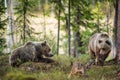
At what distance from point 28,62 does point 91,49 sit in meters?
3.13

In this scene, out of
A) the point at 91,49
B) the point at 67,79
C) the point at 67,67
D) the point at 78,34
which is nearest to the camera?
the point at 67,79

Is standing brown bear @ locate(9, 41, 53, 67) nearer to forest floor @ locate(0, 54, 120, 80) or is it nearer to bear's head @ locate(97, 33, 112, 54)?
forest floor @ locate(0, 54, 120, 80)

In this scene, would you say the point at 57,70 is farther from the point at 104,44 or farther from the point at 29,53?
the point at 104,44

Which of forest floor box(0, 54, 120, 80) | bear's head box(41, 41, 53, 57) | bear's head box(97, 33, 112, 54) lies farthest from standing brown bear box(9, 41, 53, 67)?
bear's head box(97, 33, 112, 54)

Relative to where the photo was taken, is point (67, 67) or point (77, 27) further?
point (77, 27)

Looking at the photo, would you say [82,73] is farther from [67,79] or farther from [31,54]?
[31,54]

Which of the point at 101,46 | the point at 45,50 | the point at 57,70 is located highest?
the point at 101,46

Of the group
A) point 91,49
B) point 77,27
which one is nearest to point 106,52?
point 91,49

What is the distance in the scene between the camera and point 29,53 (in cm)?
1703

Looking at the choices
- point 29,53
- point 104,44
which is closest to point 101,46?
point 104,44

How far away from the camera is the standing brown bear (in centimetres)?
1645

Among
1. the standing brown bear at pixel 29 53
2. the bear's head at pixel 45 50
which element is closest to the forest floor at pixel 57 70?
the standing brown bear at pixel 29 53

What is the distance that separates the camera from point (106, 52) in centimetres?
1691

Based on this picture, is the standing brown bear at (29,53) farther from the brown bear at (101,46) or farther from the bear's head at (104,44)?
the bear's head at (104,44)
